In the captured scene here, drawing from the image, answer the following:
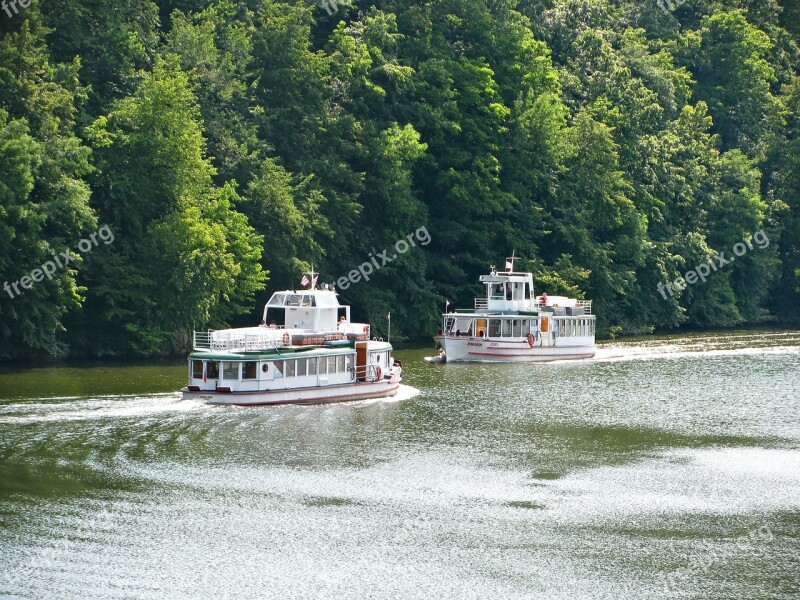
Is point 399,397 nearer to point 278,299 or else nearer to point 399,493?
point 278,299

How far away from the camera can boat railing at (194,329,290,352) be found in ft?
194

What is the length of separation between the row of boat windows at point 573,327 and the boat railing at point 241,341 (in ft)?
101

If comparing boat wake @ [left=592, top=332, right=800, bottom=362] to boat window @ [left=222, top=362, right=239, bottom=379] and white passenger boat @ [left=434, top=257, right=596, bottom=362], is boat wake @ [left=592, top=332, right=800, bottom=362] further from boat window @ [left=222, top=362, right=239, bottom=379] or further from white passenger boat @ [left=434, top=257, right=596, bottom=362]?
boat window @ [left=222, top=362, right=239, bottom=379]

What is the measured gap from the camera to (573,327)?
89.1 metres

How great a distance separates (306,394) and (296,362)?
4.86 ft

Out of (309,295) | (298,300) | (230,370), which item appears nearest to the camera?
(230,370)

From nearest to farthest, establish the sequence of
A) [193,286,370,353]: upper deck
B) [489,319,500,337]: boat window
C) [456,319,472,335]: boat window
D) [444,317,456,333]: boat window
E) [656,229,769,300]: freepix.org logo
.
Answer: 1. [193,286,370,353]: upper deck
2. [444,317,456,333]: boat window
3. [456,319,472,335]: boat window
4. [489,319,500,337]: boat window
5. [656,229,769,300]: freepix.org logo

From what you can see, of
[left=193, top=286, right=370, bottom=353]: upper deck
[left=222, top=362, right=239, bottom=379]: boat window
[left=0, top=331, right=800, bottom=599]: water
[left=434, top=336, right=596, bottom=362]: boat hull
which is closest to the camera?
[left=0, top=331, right=800, bottom=599]: water

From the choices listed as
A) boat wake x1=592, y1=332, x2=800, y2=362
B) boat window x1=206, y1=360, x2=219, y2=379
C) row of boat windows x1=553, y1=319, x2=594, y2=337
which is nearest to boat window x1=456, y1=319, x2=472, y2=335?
row of boat windows x1=553, y1=319, x2=594, y2=337

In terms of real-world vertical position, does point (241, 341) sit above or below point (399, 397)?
above

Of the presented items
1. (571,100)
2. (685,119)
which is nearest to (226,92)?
(571,100)

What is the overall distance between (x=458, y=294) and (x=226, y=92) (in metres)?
24.0

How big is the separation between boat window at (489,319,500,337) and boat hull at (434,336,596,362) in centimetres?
137

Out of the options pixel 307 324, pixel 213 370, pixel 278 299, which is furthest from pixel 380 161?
pixel 213 370
